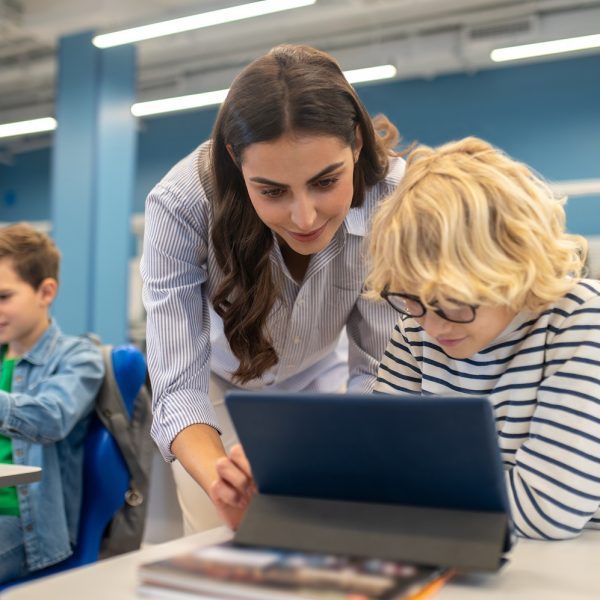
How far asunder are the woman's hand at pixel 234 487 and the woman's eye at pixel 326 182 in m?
0.48

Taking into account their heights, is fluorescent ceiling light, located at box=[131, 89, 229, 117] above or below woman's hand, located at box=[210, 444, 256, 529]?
above

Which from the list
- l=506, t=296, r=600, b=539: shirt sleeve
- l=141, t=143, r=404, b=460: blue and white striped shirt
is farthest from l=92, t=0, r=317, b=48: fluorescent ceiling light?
l=506, t=296, r=600, b=539: shirt sleeve

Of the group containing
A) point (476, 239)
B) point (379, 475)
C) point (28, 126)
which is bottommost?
point (379, 475)

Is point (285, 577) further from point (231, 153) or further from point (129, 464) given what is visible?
point (129, 464)

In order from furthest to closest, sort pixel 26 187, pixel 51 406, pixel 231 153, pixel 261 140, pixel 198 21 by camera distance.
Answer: pixel 26 187 < pixel 198 21 < pixel 51 406 < pixel 231 153 < pixel 261 140

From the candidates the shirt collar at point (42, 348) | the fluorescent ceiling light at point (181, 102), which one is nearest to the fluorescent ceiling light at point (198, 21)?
the fluorescent ceiling light at point (181, 102)

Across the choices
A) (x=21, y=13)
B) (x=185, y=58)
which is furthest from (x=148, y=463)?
(x=185, y=58)

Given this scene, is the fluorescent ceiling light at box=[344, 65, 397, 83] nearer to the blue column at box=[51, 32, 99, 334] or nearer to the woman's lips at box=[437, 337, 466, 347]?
the blue column at box=[51, 32, 99, 334]

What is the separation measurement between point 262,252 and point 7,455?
38.5 inches

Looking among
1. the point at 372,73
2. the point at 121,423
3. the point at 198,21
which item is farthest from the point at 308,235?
the point at 372,73

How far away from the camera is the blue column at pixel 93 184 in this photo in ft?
19.7

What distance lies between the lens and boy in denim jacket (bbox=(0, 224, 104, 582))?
1.85 meters

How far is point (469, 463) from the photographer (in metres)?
0.72

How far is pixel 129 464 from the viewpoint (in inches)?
77.1
